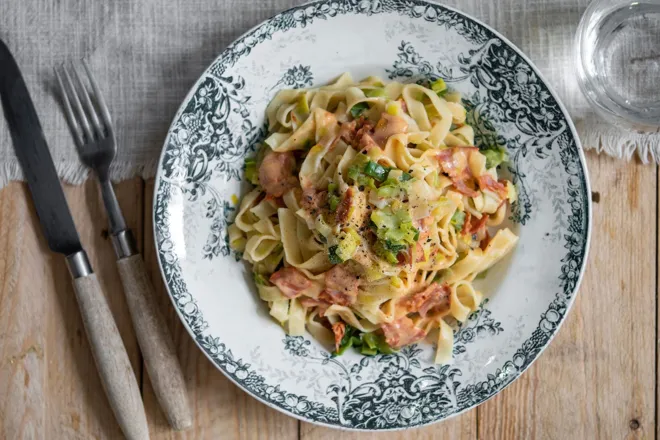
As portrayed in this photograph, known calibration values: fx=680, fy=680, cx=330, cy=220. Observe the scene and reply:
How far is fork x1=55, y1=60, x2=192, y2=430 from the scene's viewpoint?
2.94 metres

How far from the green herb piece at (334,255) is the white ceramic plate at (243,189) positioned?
41cm

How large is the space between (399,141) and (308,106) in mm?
414

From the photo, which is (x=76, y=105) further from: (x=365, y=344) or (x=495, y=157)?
(x=495, y=157)

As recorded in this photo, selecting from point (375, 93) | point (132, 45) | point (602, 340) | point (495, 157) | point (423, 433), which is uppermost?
point (132, 45)

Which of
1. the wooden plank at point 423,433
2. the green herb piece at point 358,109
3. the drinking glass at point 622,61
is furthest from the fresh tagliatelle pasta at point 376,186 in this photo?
the drinking glass at point 622,61

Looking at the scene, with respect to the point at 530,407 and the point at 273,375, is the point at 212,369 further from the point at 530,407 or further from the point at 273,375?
the point at 530,407

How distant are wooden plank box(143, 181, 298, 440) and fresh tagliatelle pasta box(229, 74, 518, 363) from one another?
46 centimetres

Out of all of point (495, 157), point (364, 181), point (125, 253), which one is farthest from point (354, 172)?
point (125, 253)

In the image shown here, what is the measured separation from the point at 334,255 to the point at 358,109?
2.17 ft

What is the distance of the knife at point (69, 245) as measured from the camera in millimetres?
2936

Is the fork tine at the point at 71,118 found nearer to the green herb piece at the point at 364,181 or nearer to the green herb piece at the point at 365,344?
the green herb piece at the point at 364,181

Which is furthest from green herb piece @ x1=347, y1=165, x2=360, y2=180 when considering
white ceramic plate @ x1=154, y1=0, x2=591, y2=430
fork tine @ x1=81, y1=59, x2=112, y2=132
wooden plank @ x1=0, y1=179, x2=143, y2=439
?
fork tine @ x1=81, y1=59, x2=112, y2=132

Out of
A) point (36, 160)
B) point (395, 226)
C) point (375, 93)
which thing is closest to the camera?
point (395, 226)

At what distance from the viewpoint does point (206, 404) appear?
3104 millimetres
